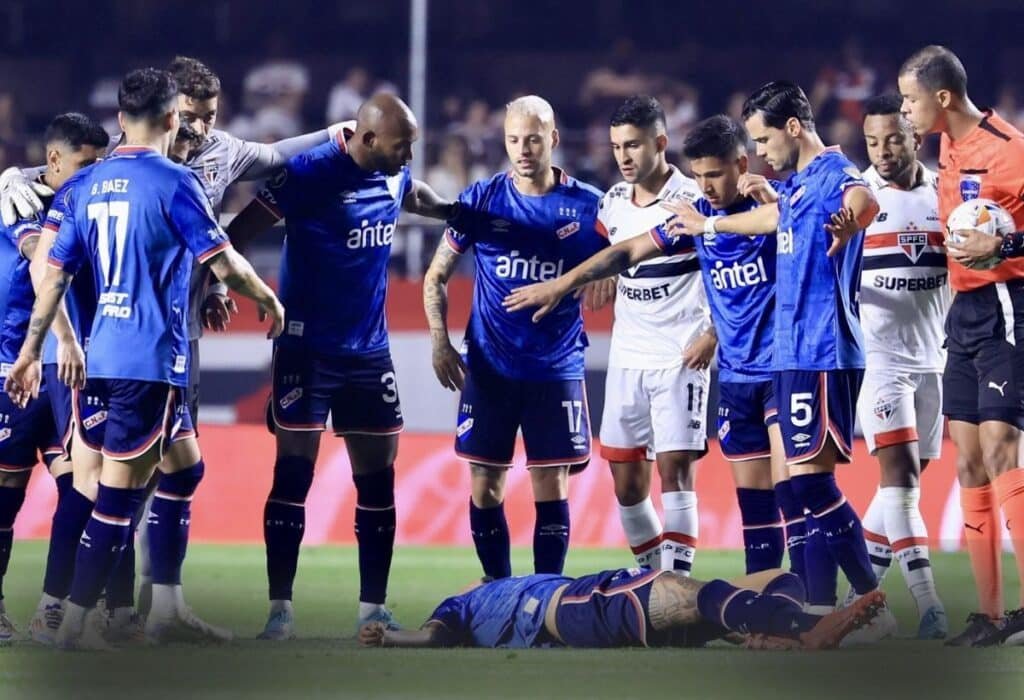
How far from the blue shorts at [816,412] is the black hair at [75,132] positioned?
3.29 metres

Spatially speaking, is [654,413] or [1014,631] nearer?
[1014,631]

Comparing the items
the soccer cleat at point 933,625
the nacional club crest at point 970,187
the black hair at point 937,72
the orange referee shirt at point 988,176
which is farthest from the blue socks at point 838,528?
the black hair at point 937,72

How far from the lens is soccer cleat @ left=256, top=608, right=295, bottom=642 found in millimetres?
6957

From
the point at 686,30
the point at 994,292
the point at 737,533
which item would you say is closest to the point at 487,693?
the point at 994,292

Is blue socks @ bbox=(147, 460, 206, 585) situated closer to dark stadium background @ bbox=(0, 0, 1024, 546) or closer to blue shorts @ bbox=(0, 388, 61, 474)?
blue shorts @ bbox=(0, 388, 61, 474)

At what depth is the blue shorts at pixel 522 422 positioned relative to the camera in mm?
7754

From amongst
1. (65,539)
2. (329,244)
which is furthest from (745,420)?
(65,539)

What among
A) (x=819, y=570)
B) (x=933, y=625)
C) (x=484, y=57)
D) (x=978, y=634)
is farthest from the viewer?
(x=484, y=57)

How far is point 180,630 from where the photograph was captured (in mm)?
6934

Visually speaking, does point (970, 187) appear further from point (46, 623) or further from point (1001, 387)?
point (46, 623)

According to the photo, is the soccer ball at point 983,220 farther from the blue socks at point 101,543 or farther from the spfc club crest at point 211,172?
the blue socks at point 101,543

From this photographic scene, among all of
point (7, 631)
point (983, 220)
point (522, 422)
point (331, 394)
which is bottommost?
point (7, 631)

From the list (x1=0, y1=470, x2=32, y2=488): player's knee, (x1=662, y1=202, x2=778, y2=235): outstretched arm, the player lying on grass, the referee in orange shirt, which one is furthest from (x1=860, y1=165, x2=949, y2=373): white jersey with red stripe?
(x1=0, y1=470, x2=32, y2=488): player's knee

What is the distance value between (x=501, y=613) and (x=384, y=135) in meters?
2.29
